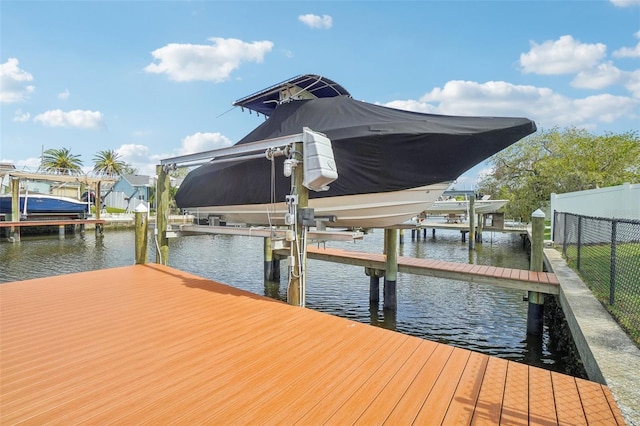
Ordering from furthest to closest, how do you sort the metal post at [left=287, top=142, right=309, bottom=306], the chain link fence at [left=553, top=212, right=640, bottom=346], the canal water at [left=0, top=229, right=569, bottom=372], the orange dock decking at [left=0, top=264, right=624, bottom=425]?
the canal water at [left=0, top=229, right=569, bottom=372] < the metal post at [left=287, top=142, right=309, bottom=306] < the chain link fence at [left=553, top=212, right=640, bottom=346] < the orange dock decking at [left=0, top=264, right=624, bottom=425]

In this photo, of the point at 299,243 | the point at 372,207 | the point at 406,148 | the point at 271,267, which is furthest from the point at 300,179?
the point at 271,267

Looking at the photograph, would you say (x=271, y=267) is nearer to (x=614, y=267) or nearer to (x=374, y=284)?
(x=374, y=284)

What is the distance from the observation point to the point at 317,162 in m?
4.78

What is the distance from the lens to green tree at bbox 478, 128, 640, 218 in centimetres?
2020

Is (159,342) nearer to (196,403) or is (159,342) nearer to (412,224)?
(196,403)

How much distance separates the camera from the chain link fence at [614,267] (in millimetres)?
4723

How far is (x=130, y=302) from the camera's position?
16.7 feet

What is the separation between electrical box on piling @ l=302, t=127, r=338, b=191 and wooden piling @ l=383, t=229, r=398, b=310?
4.14 metres

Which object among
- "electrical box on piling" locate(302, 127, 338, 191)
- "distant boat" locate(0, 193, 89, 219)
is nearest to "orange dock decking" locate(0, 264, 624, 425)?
"electrical box on piling" locate(302, 127, 338, 191)

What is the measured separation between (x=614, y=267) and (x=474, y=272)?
2.78 metres

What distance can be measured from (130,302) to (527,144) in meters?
28.2

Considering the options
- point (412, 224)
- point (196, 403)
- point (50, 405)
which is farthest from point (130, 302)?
point (412, 224)

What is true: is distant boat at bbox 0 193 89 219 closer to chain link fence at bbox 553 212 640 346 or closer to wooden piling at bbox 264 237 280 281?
wooden piling at bbox 264 237 280 281

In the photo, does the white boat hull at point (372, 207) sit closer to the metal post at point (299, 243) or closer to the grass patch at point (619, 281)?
the metal post at point (299, 243)
